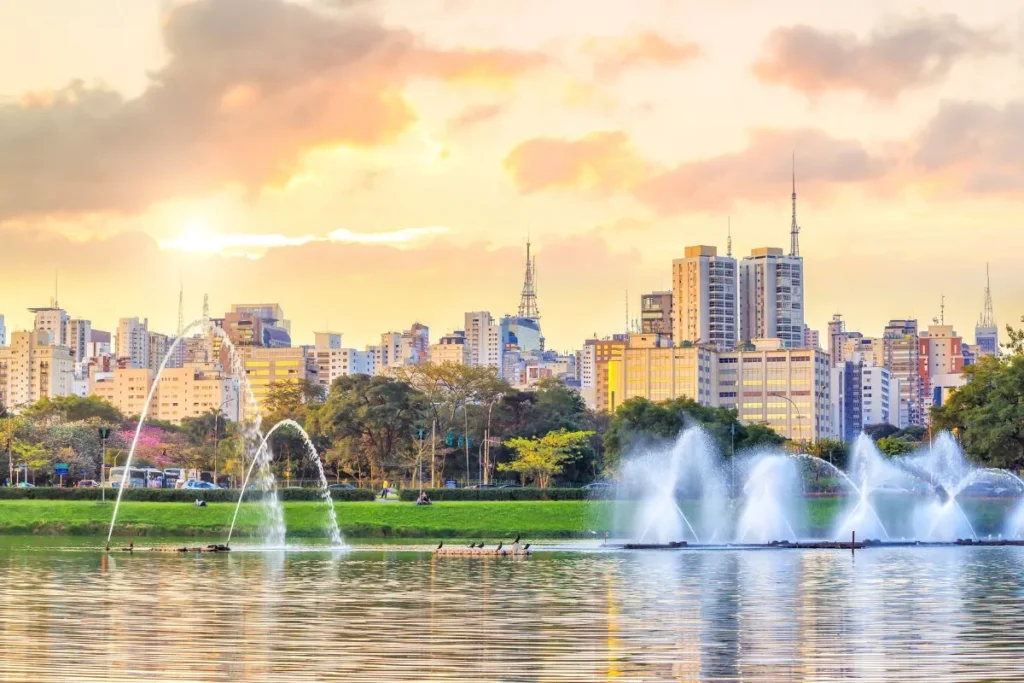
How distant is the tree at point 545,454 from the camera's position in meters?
117

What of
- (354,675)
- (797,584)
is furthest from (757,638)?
(797,584)

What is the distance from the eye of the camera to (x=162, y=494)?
297 ft

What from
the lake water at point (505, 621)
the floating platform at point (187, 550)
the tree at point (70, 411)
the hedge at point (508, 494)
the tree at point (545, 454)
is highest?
the tree at point (70, 411)

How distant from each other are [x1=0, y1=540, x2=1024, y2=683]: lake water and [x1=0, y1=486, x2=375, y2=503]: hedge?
32913 millimetres

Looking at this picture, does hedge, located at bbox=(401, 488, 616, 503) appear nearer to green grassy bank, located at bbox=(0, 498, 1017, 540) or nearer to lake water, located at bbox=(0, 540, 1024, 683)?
green grassy bank, located at bbox=(0, 498, 1017, 540)

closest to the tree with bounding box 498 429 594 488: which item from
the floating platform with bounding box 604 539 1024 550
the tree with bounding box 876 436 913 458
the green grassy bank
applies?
the green grassy bank

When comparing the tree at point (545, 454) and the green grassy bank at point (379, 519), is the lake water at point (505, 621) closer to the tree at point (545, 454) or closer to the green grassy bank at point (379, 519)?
the green grassy bank at point (379, 519)

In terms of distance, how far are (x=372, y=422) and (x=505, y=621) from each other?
85.9 meters

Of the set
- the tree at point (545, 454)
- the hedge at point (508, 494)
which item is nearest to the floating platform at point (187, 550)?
the hedge at point (508, 494)

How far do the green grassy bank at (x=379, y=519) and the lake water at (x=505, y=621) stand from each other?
81.6ft

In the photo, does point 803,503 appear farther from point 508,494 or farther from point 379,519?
point 379,519

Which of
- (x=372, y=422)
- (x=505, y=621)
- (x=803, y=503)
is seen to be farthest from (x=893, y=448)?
(x=505, y=621)

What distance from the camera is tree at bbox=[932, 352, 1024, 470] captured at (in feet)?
304

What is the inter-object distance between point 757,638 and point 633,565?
24.9 metres
